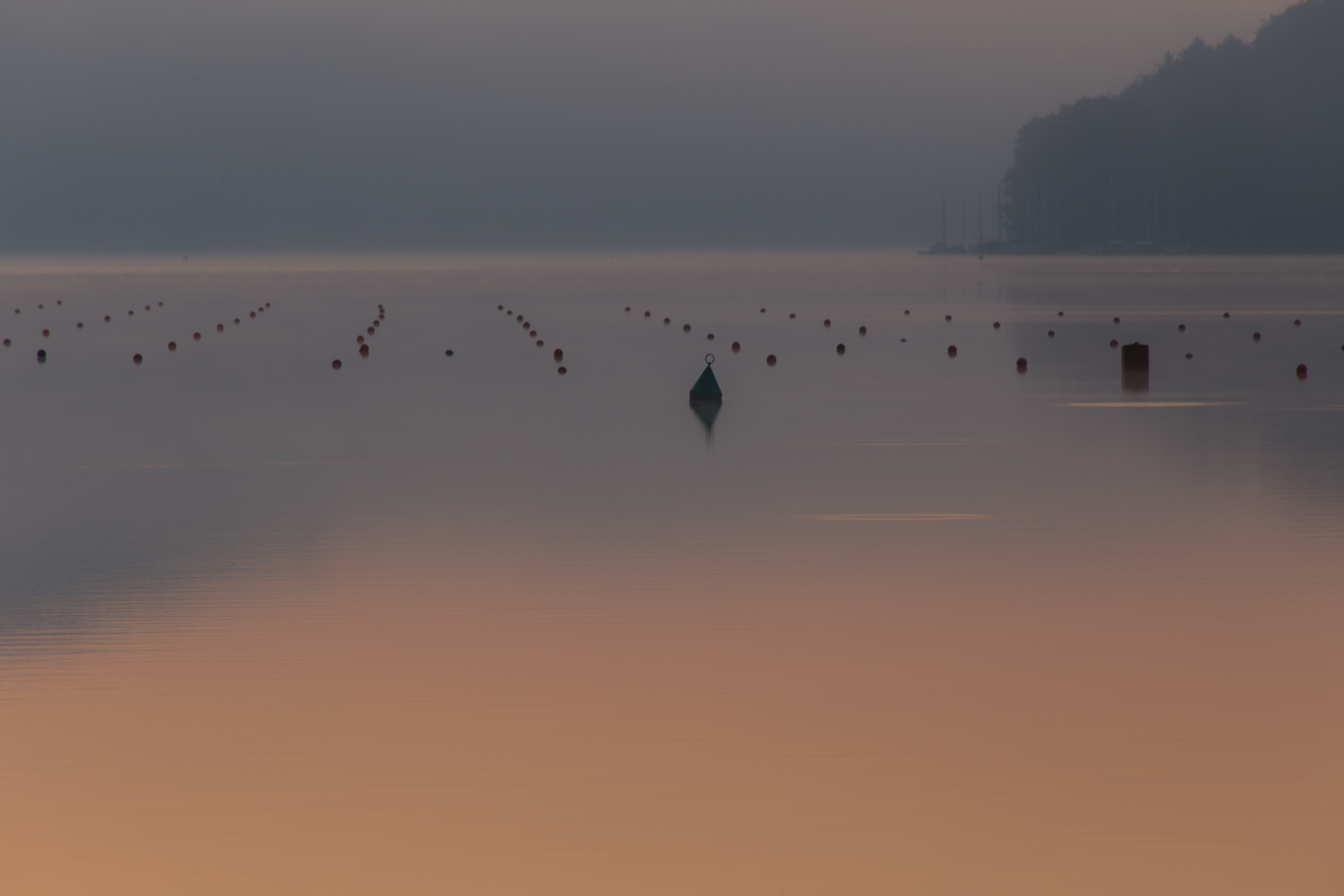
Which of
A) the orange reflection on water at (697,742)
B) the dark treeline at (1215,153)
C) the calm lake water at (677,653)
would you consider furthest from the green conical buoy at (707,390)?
the dark treeline at (1215,153)

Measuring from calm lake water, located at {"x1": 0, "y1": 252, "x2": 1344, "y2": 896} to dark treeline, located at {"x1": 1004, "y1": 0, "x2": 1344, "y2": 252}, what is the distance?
135m

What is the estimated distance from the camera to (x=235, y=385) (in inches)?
1042

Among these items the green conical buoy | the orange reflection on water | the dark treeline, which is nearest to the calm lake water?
the orange reflection on water

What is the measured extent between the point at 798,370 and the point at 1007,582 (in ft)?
59.9

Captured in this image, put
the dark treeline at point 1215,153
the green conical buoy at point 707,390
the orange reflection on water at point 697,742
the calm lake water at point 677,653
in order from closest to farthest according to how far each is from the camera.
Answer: the orange reflection on water at point 697,742 → the calm lake water at point 677,653 → the green conical buoy at point 707,390 → the dark treeline at point 1215,153

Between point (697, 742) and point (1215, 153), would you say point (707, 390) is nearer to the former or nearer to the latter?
point (697, 742)

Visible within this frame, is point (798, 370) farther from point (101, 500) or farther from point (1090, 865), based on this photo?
point (1090, 865)

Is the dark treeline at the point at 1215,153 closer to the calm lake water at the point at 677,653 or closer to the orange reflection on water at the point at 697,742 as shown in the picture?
the calm lake water at the point at 677,653

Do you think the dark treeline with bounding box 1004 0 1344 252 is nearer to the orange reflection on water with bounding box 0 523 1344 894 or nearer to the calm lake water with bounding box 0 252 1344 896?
the calm lake water with bounding box 0 252 1344 896

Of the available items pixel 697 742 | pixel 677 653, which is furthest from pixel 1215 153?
pixel 697 742

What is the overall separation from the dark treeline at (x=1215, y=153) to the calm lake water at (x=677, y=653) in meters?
135

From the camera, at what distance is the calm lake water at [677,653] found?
5.84 metres

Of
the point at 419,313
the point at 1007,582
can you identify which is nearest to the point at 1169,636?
the point at 1007,582

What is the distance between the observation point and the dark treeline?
145750 millimetres
